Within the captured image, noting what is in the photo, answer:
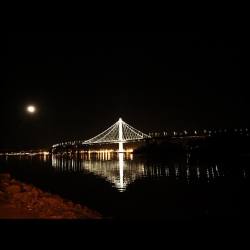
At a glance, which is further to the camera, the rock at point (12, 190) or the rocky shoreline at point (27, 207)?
the rock at point (12, 190)

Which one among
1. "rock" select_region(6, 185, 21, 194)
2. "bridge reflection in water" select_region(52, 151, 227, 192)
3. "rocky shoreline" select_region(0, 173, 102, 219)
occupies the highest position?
"rock" select_region(6, 185, 21, 194)

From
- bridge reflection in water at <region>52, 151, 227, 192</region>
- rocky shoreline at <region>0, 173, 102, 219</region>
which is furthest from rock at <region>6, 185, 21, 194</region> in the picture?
bridge reflection in water at <region>52, 151, 227, 192</region>

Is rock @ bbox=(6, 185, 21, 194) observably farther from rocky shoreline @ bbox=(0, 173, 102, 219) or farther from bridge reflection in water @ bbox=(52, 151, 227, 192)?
bridge reflection in water @ bbox=(52, 151, 227, 192)

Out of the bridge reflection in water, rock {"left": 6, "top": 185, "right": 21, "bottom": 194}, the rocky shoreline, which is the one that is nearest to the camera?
the rocky shoreline

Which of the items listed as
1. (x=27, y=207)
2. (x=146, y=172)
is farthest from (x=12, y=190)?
(x=146, y=172)

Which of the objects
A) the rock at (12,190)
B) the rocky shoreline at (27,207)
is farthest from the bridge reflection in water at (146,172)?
the rocky shoreline at (27,207)

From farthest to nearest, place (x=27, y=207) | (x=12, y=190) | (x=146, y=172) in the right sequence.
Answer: (x=146, y=172)
(x=12, y=190)
(x=27, y=207)

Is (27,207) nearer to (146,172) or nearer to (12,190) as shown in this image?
(12,190)

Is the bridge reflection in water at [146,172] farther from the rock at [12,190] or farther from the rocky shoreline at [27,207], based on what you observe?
the rocky shoreline at [27,207]

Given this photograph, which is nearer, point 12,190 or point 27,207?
point 27,207

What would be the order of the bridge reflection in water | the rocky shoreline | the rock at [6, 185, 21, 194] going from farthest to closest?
1. the bridge reflection in water
2. the rock at [6, 185, 21, 194]
3. the rocky shoreline

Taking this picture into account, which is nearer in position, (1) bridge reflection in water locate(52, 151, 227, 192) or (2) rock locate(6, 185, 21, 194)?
(2) rock locate(6, 185, 21, 194)

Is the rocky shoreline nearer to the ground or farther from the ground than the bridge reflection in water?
farther from the ground

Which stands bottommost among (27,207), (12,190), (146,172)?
(146,172)
